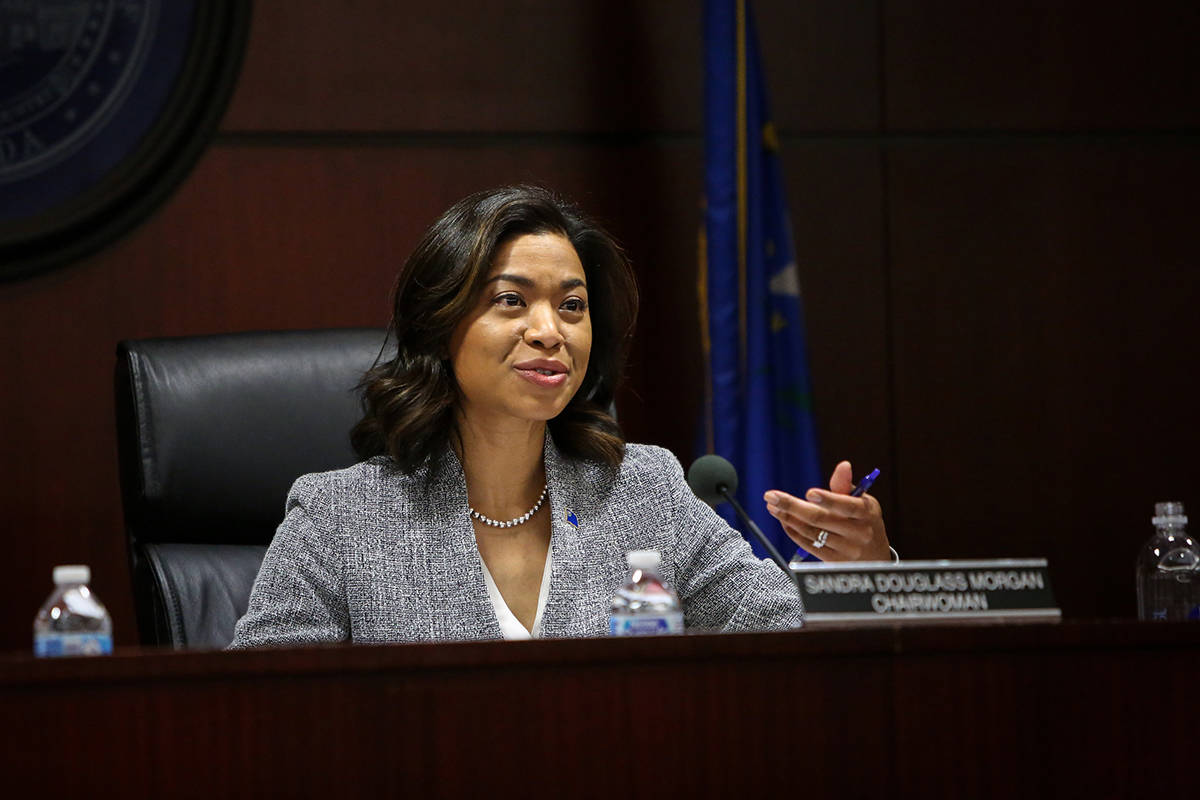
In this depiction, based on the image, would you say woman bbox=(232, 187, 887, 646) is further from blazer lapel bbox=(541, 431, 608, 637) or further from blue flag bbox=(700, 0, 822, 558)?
blue flag bbox=(700, 0, 822, 558)

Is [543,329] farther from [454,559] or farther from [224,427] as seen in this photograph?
[224,427]

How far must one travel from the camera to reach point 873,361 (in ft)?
10.9

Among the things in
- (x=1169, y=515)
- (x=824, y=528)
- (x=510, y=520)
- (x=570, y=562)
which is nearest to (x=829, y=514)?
(x=824, y=528)

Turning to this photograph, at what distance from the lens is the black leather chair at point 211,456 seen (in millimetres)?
2023

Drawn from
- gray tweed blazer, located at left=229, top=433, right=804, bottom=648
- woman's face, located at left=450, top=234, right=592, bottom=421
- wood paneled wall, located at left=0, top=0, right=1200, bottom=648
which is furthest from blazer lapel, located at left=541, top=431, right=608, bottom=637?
wood paneled wall, located at left=0, top=0, right=1200, bottom=648

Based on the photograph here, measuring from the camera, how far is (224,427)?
2.08m

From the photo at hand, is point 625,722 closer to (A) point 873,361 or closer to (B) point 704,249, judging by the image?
(B) point 704,249

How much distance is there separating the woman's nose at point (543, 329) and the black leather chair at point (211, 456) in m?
0.33

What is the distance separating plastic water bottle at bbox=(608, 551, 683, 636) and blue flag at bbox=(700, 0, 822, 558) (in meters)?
1.46

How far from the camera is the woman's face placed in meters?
1.97

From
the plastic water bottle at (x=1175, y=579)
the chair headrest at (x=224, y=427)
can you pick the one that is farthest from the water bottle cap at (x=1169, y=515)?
the chair headrest at (x=224, y=427)

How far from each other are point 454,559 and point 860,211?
1768 millimetres

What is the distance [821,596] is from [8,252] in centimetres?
218

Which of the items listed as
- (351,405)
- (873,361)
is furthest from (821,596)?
(873,361)
